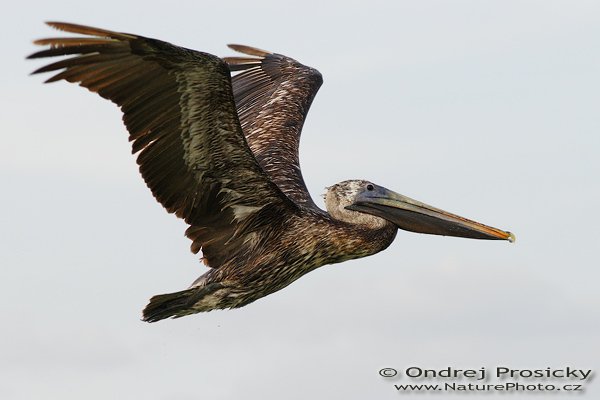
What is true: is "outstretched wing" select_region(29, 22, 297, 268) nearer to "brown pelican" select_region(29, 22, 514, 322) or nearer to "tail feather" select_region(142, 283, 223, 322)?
"brown pelican" select_region(29, 22, 514, 322)

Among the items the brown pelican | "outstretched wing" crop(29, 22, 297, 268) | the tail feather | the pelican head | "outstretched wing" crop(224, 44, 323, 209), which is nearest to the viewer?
"outstretched wing" crop(29, 22, 297, 268)

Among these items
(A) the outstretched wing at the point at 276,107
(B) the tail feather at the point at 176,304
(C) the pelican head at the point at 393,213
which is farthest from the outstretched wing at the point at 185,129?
(A) the outstretched wing at the point at 276,107

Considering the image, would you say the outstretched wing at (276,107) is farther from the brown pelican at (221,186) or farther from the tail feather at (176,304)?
the tail feather at (176,304)

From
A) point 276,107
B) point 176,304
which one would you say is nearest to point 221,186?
point 176,304

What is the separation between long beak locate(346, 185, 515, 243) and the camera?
1375cm

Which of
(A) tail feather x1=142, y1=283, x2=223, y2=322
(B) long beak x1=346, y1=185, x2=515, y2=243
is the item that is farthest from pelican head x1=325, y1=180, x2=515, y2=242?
(A) tail feather x1=142, y1=283, x2=223, y2=322

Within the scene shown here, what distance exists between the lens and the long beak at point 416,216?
13.8 metres

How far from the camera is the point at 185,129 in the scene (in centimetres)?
1220

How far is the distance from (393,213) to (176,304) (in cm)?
238

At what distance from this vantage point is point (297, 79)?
16641mm

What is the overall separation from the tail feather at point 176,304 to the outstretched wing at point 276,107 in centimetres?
140

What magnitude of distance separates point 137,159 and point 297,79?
466cm

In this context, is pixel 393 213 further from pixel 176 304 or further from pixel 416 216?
pixel 176 304

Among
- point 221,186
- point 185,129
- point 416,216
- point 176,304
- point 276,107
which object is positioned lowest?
point 176,304
